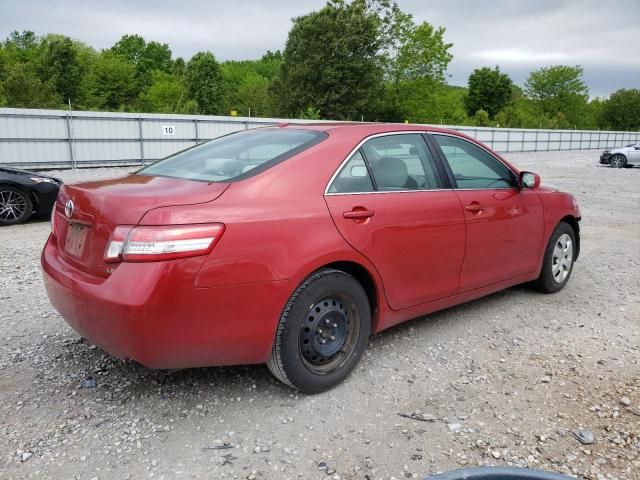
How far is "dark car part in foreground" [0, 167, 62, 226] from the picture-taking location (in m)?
8.77

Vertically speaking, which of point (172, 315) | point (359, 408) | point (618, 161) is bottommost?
point (359, 408)

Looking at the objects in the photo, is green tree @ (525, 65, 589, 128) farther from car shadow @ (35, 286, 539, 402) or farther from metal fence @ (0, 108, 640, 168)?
car shadow @ (35, 286, 539, 402)

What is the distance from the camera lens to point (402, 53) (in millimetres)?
55906

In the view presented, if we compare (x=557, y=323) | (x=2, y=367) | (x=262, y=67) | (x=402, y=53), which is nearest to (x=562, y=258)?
(x=557, y=323)

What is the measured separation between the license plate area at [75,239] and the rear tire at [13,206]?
676 cm

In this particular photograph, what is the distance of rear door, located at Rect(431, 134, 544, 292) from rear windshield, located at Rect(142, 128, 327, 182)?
1.18 meters

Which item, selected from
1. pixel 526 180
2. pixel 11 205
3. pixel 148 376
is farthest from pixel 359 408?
pixel 11 205

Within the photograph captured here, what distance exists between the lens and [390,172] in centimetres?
353

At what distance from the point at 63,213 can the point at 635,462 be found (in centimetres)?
328

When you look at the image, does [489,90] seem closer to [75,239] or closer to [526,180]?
[526,180]

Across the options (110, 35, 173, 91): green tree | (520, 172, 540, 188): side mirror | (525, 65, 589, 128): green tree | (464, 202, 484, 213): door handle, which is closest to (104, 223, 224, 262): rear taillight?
(464, 202, 484, 213): door handle

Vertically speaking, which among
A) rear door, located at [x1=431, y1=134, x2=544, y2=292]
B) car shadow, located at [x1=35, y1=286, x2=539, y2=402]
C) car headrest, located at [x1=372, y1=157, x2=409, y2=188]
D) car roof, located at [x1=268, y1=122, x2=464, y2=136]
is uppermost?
car roof, located at [x1=268, y1=122, x2=464, y2=136]

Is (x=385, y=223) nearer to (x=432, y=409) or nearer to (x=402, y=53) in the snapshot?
(x=432, y=409)

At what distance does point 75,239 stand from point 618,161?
29.5 metres
